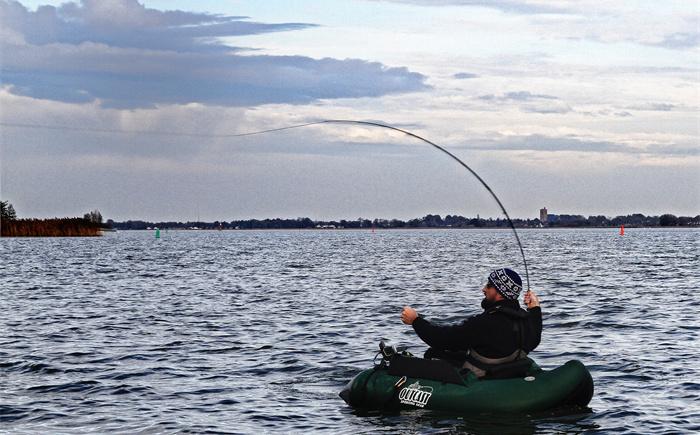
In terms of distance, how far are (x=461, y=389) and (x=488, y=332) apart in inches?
35.7

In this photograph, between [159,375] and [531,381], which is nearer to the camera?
[531,381]

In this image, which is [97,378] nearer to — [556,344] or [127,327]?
[127,327]

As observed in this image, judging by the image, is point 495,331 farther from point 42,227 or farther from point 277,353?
point 42,227

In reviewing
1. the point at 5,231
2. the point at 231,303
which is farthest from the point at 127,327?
the point at 5,231

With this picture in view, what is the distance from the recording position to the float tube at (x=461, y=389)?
11.4 m

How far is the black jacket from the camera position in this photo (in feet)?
36.7

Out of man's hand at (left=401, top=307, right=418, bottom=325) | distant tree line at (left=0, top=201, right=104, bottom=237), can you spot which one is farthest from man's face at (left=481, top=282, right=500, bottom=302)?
distant tree line at (left=0, top=201, right=104, bottom=237)

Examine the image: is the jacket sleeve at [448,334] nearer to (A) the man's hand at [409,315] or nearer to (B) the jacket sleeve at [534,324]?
(A) the man's hand at [409,315]

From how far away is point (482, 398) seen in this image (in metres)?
11.4

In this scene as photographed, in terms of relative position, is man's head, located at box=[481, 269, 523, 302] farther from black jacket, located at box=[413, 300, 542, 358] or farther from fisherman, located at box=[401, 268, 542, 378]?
black jacket, located at box=[413, 300, 542, 358]

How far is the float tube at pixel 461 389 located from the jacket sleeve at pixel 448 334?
1.46 feet

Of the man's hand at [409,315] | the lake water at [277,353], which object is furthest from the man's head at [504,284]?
the lake water at [277,353]

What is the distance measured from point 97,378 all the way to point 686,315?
54.0ft

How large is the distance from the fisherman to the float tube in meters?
0.19
